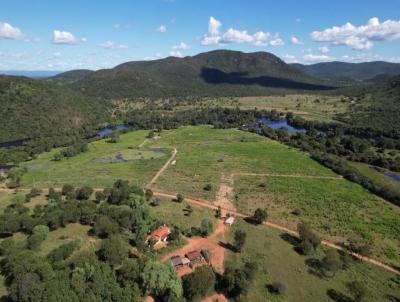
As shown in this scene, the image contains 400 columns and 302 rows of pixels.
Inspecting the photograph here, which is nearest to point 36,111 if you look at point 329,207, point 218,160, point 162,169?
point 162,169

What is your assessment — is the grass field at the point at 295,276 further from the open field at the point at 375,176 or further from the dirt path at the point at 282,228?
the open field at the point at 375,176

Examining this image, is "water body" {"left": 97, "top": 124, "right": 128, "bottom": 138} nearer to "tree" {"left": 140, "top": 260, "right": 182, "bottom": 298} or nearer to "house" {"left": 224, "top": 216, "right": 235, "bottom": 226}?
"house" {"left": 224, "top": 216, "right": 235, "bottom": 226}

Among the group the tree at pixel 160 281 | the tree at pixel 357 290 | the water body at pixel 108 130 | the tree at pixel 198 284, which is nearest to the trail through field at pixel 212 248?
the tree at pixel 198 284

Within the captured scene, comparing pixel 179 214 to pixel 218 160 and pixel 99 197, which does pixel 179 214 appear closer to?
pixel 99 197

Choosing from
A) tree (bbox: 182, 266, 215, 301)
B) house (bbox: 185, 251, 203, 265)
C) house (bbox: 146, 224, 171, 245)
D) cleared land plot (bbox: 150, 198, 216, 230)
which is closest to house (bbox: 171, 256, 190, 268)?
house (bbox: 185, 251, 203, 265)

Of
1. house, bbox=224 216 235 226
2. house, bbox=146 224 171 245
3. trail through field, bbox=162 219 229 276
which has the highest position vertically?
house, bbox=146 224 171 245
